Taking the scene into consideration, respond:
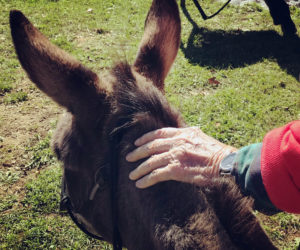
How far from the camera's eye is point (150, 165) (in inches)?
60.9

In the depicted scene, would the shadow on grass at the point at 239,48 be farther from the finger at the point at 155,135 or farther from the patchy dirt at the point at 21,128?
the finger at the point at 155,135

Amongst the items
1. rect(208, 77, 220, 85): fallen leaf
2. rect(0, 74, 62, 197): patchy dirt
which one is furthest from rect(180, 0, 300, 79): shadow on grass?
rect(0, 74, 62, 197): patchy dirt

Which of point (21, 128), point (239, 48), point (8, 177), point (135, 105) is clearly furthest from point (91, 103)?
point (239, 48)

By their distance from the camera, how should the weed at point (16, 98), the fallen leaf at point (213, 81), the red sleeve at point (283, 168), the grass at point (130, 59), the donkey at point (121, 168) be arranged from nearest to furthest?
the donkey at point (121, 168)
the red sleeve at point (283, 168)
the grass at point (130, 59)
the weed at point (16, 98)
the fallen leaf at point (213, 81)

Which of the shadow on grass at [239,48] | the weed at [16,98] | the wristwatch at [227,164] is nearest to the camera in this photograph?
the wristwatch at [227,164]

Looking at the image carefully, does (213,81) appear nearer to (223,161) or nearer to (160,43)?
(160,43)

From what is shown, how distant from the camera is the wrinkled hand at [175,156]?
4.95ft

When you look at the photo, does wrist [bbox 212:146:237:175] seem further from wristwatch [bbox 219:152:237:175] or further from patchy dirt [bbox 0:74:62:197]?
patchy dirt [bbox 0:74:62:197]

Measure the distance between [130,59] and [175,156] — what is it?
28.6 inches

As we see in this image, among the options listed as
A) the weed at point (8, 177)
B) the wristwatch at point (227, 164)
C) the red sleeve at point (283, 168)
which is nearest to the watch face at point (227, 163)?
the wristwatch at point (227, 164)

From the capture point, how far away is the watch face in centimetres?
172

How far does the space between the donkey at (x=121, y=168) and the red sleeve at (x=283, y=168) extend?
0.86 feet

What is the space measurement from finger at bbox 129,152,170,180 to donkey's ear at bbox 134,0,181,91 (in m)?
0.63

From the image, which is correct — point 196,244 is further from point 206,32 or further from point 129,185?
point 206,32
